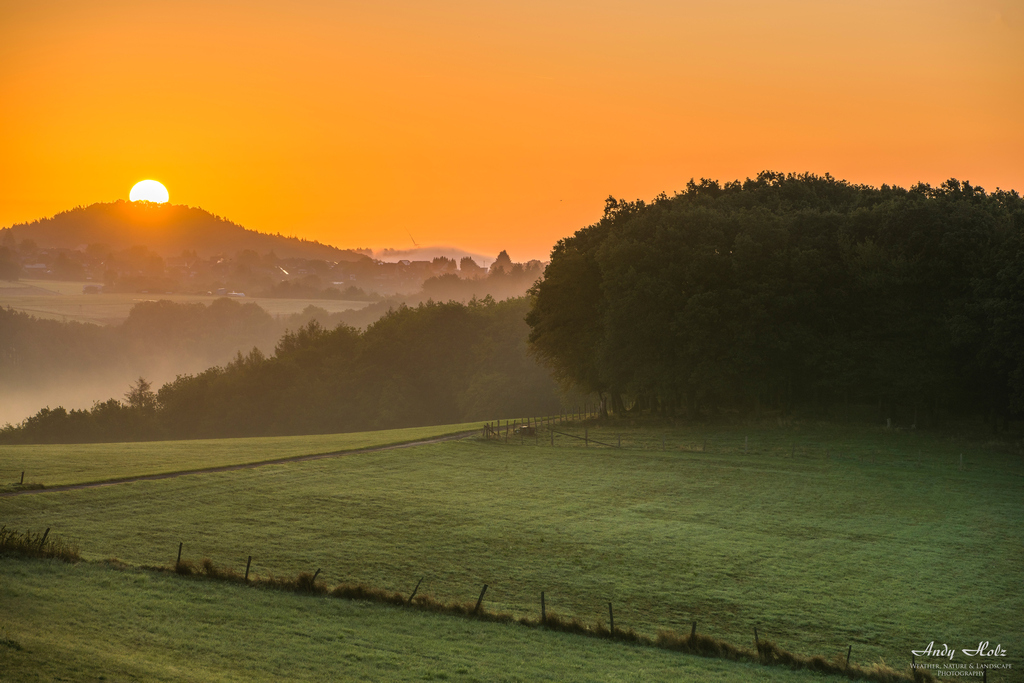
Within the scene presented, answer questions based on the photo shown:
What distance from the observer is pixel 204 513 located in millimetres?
36000

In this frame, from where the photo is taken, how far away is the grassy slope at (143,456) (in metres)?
42.8

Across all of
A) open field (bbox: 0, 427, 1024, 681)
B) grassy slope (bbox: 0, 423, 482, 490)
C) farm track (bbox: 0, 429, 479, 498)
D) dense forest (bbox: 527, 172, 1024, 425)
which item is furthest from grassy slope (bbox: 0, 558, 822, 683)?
dense forest (bbox: 527, 172, 1024, 425)

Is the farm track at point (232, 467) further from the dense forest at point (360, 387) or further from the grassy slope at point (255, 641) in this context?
the dense forest at point (360, 387)

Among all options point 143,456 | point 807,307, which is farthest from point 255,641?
point 807,307

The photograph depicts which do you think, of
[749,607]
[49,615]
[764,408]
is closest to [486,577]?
[749,607]

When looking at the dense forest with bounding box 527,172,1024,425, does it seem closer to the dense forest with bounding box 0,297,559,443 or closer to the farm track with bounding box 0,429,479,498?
the farm track with bounding box 0,429,479,498

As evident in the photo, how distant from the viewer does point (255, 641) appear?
20.6 meters

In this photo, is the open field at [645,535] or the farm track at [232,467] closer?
the open field at [645,535]

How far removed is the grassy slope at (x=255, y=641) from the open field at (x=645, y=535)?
2.71 meters

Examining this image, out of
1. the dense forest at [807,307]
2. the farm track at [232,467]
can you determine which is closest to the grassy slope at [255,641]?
the farm track at [232,467]

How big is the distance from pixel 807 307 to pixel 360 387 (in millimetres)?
87897

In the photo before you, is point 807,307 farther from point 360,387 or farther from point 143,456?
point 360,387

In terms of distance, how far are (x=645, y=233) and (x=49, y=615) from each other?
6416 cm

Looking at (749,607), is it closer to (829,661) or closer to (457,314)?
(829,661)
